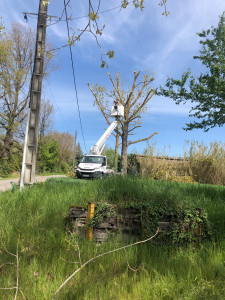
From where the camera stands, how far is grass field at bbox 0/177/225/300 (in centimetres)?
221

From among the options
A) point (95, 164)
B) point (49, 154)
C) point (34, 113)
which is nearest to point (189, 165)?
point (95, 164)

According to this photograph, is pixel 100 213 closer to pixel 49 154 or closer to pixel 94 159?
pixel 94 159

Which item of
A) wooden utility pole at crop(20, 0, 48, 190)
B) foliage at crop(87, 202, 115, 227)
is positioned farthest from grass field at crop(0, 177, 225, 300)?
wooden utility pole at crop(20, 0, 48, 190)

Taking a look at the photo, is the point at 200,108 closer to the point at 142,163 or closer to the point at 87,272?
the point at 142,163

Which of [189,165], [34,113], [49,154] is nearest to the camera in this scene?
[34,113]

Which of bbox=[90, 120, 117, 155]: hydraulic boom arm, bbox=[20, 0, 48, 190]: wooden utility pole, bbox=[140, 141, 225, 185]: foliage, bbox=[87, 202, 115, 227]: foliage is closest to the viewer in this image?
bbox=[87, 202, 115, 227]: foliage

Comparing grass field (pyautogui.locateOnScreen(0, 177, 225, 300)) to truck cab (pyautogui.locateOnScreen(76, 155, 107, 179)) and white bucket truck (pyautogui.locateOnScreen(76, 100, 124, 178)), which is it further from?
truck cab (pyautogui.locateOnScreen(76, 155, 107, 179))

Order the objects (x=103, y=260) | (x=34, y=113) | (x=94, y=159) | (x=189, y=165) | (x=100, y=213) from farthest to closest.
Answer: (x=94, y=159) → (x=189, y=165) → (x=34, y=113) → (x=100, y=213) → (x=103, y=260)

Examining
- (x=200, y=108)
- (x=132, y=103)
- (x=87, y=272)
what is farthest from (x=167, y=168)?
(x=87, y=272)

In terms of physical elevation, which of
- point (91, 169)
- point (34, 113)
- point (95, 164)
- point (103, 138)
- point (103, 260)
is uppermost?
point (103, 138)

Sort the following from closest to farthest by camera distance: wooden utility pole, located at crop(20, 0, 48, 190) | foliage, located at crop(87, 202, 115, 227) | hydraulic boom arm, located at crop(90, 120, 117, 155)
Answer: foliage, located at crop(87, 202, 115, 227)
wooden utility pole, located at crop(20, 0, 48, 190)
hydraulic boom arm, located at crop(90, 120, 117, 155)

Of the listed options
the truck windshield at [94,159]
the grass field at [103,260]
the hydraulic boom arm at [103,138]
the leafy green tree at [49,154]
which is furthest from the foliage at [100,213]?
the leafy green tree at [49,154]

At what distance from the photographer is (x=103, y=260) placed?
2.91 metres

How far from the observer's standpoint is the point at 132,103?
61.6 feet
